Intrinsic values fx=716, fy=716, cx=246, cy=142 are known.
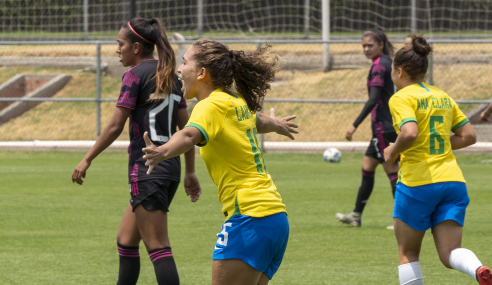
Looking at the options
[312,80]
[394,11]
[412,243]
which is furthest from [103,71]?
[412,243]

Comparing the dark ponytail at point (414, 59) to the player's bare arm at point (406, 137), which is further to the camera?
the dark ponytail at point (414, 59)

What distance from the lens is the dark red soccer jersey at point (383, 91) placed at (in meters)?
7.77

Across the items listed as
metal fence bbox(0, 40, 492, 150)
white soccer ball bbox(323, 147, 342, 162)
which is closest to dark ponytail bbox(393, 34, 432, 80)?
white soccer ball bbox(323, 147, 342, 162)

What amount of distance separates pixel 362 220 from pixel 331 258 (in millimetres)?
2002

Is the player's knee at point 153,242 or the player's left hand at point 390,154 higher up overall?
the player's left hand at point 390,154

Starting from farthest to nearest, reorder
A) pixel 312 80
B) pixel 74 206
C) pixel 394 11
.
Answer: pixel 394 11 → pixel 312 80 → pixel 74 206

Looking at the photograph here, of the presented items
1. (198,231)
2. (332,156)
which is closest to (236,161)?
(198,231)

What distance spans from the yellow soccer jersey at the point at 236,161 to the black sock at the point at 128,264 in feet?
4.19

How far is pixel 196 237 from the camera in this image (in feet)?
23.9

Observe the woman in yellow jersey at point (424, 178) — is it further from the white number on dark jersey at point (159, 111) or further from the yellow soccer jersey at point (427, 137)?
the white number on dark jersey at point (159, 111)

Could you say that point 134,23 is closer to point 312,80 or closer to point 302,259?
point 302,259

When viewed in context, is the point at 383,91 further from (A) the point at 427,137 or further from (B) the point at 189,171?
(B) the point at 189,171

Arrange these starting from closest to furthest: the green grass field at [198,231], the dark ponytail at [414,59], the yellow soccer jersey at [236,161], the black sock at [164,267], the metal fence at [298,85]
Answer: the yellow soccer jersey at [236,161] → the black sock at [164,267] → the dark ponytail at [414,59] → the green grass field at [198,231] → the metal fence at [298,85]

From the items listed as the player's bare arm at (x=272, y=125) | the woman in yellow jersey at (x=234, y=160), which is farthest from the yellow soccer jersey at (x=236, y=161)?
the player's bare arm at (x=272, y=125)
